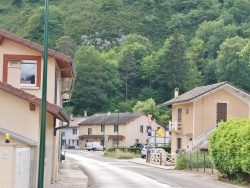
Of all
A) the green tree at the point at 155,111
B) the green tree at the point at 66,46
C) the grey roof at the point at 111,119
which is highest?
the green tree at the point at 66,46

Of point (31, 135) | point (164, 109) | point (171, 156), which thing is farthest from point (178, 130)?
point (164, 109)

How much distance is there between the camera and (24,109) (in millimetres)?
20938

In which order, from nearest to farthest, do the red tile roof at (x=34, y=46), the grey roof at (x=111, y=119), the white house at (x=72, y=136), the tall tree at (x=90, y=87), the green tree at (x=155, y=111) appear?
the red tile roof at (x=34, y=46)
the grey roof at (x=111, y=119)
the white house at (x=72, y=136)
the green tree at (x=155, y=111)
the tall tree at (x=90, y=87)

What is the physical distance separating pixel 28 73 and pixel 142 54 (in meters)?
140

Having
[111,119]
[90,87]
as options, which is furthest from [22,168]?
[90,87]

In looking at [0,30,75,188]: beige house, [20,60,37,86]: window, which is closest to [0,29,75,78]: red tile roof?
[0,30,75,188]: beige house

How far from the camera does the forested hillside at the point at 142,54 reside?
143250 mm

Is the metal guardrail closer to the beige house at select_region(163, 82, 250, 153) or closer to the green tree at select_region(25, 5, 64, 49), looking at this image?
the beige house at select_region(163, 82, 250, 153)

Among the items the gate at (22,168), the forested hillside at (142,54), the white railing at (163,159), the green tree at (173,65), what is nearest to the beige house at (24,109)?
the gate at (22,168)

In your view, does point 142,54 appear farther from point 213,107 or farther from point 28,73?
point 28,73

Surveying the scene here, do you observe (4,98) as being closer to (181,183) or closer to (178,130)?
(181,183)

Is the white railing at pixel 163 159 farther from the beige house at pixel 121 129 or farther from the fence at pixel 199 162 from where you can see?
the beige house at pixel 121 129

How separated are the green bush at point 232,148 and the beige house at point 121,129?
6812 centimetres

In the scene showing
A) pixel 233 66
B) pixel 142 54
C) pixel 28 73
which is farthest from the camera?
pixel 142 54
